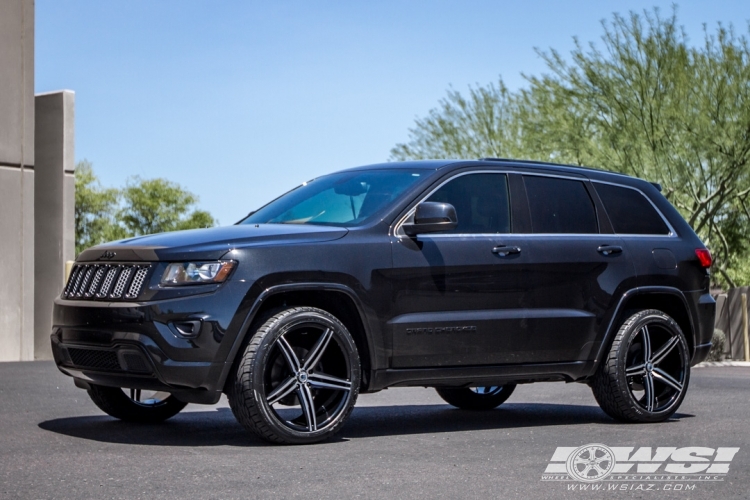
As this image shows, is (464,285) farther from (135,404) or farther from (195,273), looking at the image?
(135,404)

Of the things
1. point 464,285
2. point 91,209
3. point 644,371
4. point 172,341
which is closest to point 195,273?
point 172,341

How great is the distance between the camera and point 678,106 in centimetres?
2997

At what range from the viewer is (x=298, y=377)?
23.1ft

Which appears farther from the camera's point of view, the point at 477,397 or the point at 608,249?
the point at 477,397

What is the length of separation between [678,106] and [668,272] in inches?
866

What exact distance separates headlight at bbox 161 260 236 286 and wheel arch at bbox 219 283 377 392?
0.93 ft

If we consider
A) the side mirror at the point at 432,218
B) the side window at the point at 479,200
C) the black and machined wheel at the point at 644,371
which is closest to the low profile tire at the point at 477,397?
the black and machined wheel at the point at 644,371

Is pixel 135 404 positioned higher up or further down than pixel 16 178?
further down

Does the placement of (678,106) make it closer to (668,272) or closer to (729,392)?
(729,392)

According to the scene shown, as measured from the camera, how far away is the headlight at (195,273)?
6.83m

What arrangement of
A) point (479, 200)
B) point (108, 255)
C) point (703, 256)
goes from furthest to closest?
1. point (703, 256)
2. point (479, 200)
3. point (108, 255)

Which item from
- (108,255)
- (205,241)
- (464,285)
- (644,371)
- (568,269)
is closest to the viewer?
(205,241)

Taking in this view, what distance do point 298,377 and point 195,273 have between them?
903 millimetres

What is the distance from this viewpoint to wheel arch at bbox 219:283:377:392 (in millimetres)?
6910
